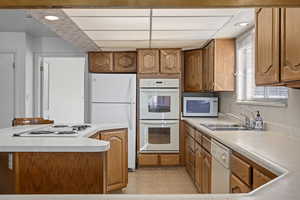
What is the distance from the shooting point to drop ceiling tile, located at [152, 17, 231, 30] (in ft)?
10.4

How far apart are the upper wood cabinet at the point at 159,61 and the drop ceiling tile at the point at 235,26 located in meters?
1.19

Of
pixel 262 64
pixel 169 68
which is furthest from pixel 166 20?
pixel 169 68

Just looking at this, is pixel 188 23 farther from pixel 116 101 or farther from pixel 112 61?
pixel 112 61

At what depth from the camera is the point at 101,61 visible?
5.36 meters

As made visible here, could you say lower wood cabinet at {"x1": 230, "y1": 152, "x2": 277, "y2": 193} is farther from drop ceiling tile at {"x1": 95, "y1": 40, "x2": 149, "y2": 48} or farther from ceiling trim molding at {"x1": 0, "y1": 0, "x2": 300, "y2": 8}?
drop ceiling tile at {"x1": 95, "y1": 40, "x2": 149, "y2": 48}

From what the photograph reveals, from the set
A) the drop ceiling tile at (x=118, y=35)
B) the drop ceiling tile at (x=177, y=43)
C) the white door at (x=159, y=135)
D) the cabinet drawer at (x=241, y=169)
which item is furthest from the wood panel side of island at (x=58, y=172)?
the white door at (x=159, y=135)

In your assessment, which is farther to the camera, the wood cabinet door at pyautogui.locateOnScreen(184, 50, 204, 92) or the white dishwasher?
the wood cabinet door at pyautogui.locateOnScreen(184, 50, 204, 92)

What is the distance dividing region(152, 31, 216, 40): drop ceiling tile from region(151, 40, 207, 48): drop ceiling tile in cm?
23

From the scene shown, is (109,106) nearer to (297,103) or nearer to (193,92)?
(193,92)

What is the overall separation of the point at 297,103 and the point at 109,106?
3152mm

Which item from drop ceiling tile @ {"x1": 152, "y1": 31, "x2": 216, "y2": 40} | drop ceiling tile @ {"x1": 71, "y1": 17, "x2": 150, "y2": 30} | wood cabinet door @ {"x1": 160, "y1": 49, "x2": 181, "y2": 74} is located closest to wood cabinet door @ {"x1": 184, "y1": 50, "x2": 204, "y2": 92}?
wood cabinet door @ {"x1": 160, "y1": 49, "x2": 181, "y2": 74}

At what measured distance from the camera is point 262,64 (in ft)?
7.46

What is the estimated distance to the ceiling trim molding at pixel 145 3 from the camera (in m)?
0.77

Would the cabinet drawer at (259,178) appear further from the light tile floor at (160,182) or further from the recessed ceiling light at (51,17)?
the recessed ceiling light at (51,17)
